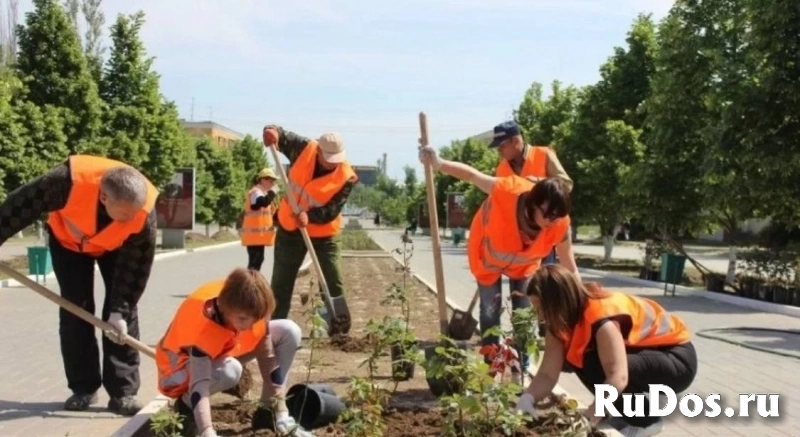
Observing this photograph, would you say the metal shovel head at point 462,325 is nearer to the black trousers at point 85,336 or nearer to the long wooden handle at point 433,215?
the long wooden handle at point 433,215

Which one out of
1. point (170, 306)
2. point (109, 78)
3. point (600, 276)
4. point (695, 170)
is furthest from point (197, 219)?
point (170, 306)

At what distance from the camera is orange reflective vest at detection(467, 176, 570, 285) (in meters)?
6.10

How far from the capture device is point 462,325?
262 inches

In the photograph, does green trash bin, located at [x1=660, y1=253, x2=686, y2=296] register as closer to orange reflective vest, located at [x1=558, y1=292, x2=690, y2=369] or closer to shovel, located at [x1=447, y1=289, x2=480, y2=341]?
shovel, located at [x1=447, y1=289, x2=480, y2=341]

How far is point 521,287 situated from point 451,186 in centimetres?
4986

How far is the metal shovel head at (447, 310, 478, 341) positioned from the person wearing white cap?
1.97 metres

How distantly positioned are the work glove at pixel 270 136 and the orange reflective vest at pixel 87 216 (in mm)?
2585

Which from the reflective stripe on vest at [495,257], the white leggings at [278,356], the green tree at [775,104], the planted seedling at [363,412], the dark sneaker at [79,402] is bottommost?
the dark sneaker at [79,402]

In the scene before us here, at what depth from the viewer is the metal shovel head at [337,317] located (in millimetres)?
8594

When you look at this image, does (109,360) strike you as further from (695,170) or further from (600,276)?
(600,276)

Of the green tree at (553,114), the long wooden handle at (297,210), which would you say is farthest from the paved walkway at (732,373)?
the green tree at (553,114)

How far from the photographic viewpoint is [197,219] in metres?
37.9

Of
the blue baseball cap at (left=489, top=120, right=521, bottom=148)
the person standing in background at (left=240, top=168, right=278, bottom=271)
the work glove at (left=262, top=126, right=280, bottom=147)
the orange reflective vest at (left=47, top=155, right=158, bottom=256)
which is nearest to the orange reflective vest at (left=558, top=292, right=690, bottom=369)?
the blue baseball cap at (left=489, top=120, right=521, bottom=148)

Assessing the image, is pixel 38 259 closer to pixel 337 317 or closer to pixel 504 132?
pixel 337 317
